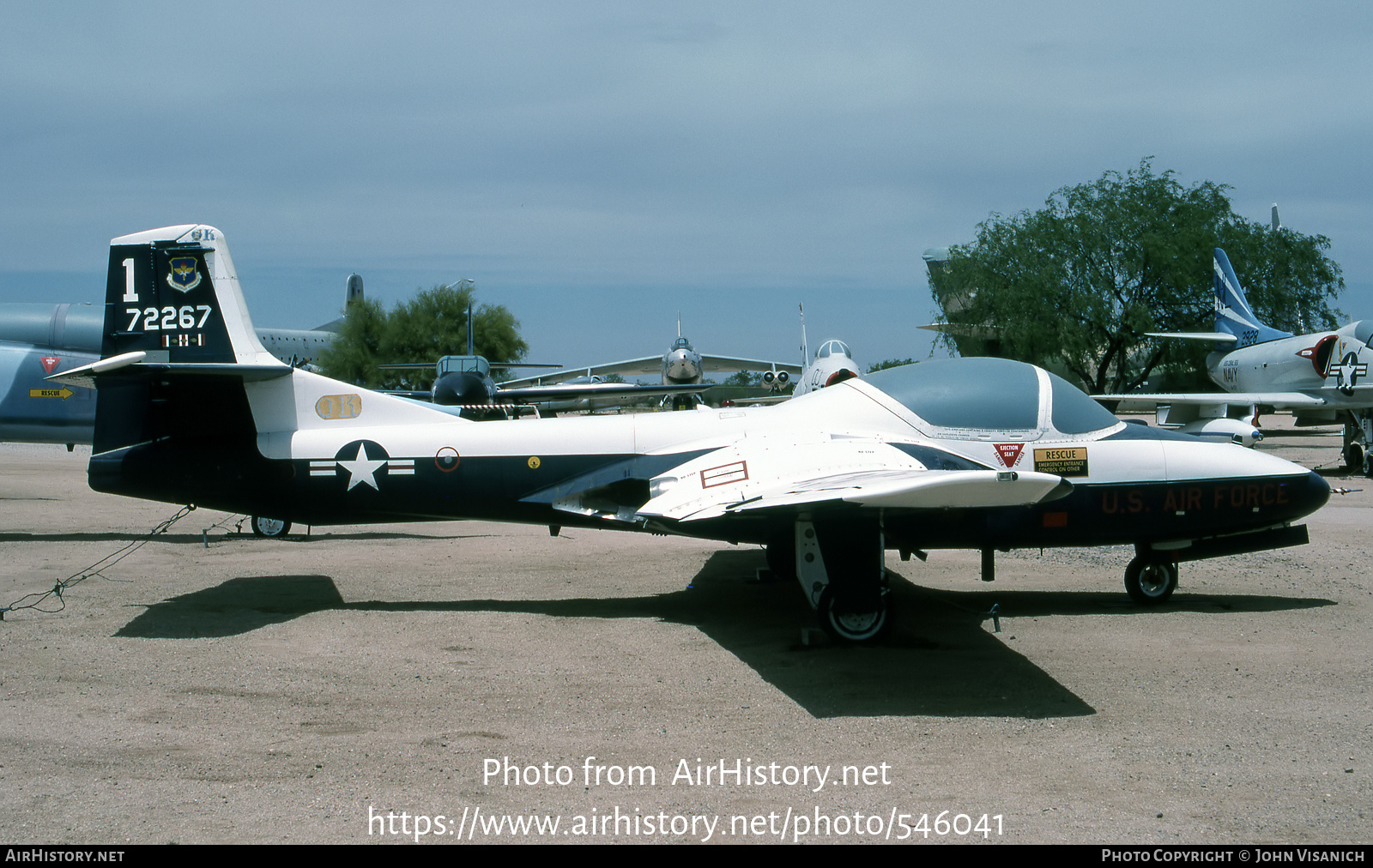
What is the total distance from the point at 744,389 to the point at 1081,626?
41180 millimetres

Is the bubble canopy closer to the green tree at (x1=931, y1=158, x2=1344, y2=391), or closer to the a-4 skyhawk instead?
the a-4 skyhawk

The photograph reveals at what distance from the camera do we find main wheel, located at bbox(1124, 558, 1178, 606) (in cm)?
835

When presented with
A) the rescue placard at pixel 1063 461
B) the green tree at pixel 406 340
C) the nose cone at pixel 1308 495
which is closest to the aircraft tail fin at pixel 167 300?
the rescue placard at pixel 1063 461

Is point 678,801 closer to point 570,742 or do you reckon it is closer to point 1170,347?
point 570,742

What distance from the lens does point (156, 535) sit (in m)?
12.7

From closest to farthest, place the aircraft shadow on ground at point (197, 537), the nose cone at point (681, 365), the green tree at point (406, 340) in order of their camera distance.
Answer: the aircraft shadow on ground at point (197, 537) < the nose cone at point (681, 365) < the green tree at point (406, 340)

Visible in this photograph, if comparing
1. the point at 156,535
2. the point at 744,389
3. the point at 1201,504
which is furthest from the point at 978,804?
the point at 744,389

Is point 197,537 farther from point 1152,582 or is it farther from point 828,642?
point 1152,582

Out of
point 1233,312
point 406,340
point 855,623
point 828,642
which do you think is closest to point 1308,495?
point 855,623

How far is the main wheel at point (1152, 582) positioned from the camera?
8.35 meters

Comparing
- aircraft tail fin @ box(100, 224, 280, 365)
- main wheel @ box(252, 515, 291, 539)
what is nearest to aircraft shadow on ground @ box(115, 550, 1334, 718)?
aircraft tail fin @ box(100, 224, 280, 365)

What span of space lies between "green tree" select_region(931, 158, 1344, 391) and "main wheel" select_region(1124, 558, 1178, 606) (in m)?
31.6

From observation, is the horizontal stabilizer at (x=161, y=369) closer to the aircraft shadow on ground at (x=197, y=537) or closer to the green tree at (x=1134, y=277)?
the aircraft shadow on ground at (x=197, y=537)

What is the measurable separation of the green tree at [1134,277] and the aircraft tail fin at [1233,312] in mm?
3933
